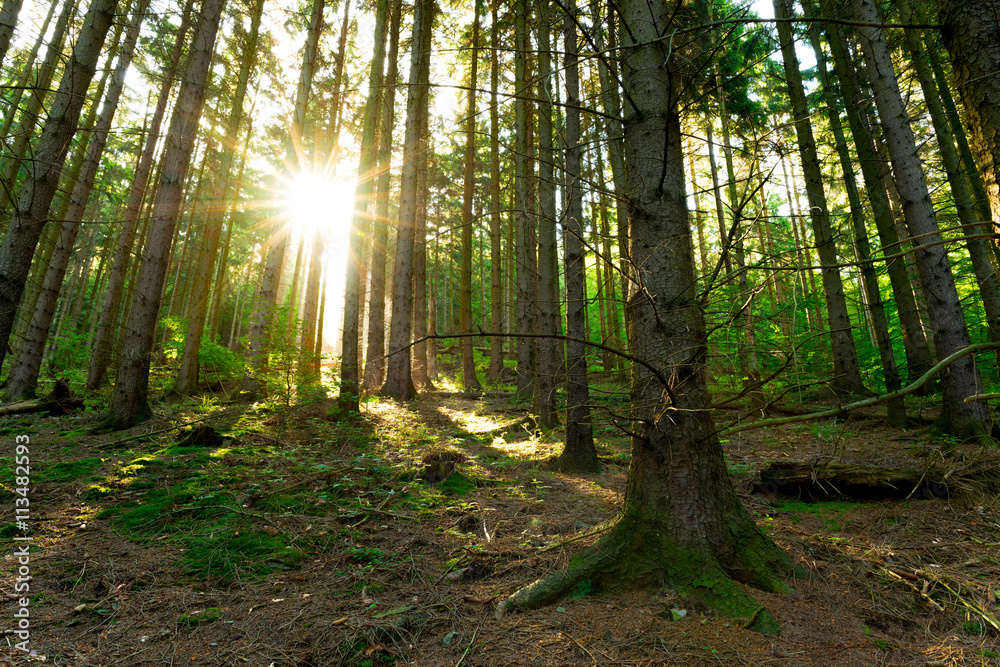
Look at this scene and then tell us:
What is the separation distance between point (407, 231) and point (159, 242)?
477 centimetres

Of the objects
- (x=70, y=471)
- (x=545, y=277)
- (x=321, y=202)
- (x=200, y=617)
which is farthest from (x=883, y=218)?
(x=321, y=202)

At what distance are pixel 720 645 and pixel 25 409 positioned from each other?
34.1 feet

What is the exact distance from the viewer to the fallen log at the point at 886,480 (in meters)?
3.73

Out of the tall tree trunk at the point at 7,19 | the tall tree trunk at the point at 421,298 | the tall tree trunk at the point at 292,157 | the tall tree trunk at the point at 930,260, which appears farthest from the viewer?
the tall tree trunk at the point at 421,298

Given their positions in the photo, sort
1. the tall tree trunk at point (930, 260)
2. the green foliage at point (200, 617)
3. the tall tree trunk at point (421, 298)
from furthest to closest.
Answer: the tall tree trunk at point (421, 298)
the tall tree trunk at point (930, 260)
the green foliage at point (200, 617)

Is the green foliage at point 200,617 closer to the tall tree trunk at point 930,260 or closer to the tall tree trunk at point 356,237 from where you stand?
the tall tree trunk at point 356,237

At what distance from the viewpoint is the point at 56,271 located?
9.16m

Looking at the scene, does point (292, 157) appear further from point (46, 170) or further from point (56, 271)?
point (46, 170)

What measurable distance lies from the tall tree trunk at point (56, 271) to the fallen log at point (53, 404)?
3.96 feet

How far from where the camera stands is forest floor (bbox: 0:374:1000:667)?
2.26 m

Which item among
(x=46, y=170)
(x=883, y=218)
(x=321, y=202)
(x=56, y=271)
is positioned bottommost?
(x=46, y=170)

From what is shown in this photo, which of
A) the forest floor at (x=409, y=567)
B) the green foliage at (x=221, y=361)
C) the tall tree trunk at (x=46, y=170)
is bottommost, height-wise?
the forest floor at (x=409, y=567)

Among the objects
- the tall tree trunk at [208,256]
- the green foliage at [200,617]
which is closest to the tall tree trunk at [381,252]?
the tall tree trunk at [208,256]

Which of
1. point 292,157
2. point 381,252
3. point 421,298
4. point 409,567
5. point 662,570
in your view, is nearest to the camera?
point 662,570
